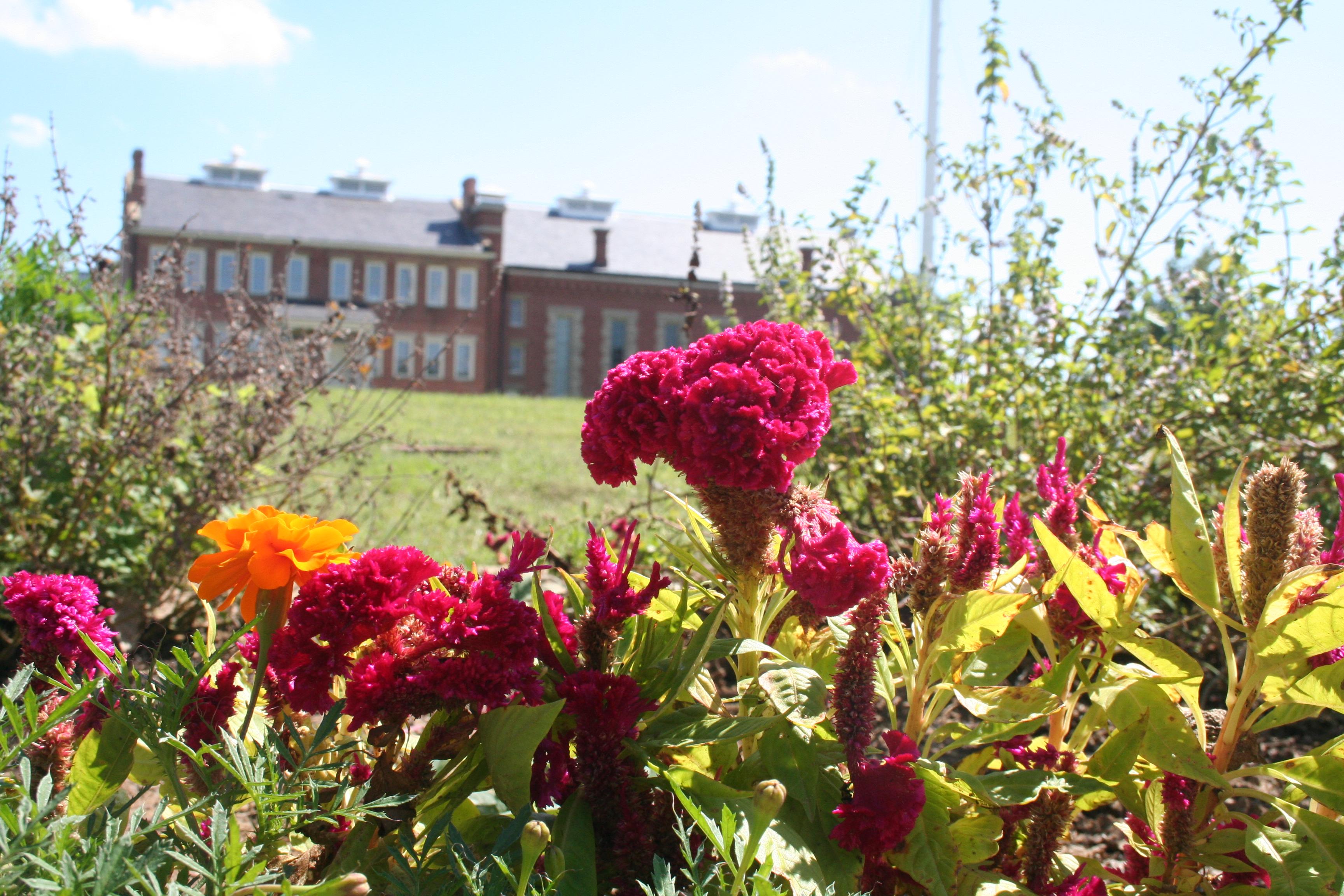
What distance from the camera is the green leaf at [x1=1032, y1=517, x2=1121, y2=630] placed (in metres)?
1.19

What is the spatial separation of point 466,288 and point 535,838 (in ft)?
110

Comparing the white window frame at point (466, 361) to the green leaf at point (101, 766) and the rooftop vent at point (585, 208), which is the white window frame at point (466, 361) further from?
the green leaf at point (101, 766)

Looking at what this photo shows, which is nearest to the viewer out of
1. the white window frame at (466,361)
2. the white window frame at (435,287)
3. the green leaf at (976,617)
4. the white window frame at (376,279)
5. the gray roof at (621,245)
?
the green leaf at (976,617)

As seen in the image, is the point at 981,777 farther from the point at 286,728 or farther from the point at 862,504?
the point at 862,504

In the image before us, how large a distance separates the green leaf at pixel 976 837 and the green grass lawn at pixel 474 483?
1.20 meters

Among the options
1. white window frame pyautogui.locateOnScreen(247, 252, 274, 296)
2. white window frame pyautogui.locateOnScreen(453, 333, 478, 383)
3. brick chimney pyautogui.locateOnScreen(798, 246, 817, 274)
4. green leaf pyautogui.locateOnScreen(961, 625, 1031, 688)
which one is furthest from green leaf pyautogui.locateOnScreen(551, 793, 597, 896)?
white window frame pyautogui.locateOnScreen(453, 333, 478, 383)

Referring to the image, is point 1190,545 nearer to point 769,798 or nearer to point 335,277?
point 769,798

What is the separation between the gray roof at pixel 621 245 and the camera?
34.1 metres

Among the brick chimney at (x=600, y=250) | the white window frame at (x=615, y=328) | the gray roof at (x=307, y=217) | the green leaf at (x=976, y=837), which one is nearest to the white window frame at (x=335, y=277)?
the gray roof at (x=307, y=217)

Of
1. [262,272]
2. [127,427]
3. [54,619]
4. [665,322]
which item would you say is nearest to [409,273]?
[262,272]

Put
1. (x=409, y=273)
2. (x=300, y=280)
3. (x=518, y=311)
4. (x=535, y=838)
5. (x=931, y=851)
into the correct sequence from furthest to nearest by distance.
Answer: (x=518, y=311) → (x=409, y=273) → (x=300, y=280) → (x=931, y=851) → (x=535, y=838)

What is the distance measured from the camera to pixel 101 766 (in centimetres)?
105

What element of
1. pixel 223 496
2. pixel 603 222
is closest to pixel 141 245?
pixel 603 222

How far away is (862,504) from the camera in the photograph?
3426mm
